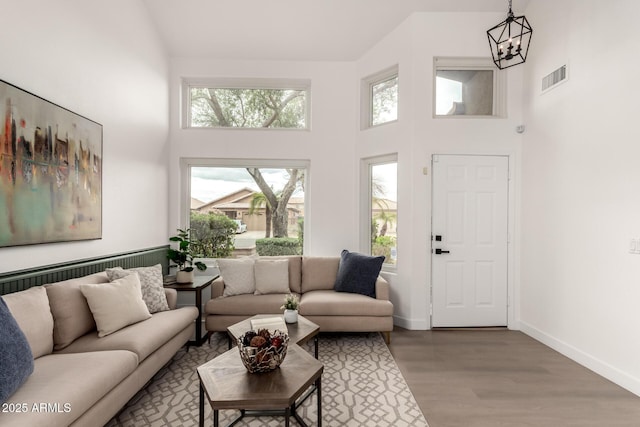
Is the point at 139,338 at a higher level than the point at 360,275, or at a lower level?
lower

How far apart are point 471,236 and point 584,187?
1.26m

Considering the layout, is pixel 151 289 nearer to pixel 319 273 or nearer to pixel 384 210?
pixel 319 273

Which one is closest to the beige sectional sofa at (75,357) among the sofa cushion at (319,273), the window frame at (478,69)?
the sofa cushion at (319,273)

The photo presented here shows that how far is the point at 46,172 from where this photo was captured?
2396 mm

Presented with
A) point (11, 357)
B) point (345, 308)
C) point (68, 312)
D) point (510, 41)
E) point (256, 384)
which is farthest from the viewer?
point (345, 308)

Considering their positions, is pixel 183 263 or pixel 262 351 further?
pixel 183 263

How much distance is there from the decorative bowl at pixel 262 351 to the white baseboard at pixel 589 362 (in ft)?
9.18

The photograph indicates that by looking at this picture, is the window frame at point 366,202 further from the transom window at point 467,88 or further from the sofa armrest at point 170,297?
the sofa armrest at point 170,297

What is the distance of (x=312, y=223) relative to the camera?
4.62 m

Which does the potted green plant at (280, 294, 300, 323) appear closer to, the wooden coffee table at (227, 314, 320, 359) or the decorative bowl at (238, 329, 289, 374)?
the wooden coffee table at (227, 314, 320, 359)

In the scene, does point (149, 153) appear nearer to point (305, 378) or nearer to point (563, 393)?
point (305, 378)

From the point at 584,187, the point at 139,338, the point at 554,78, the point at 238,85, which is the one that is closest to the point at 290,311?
the point at 139,338

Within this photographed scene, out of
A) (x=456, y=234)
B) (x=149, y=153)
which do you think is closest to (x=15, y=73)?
(x=149, y=153)

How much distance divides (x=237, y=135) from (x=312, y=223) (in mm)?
1643
